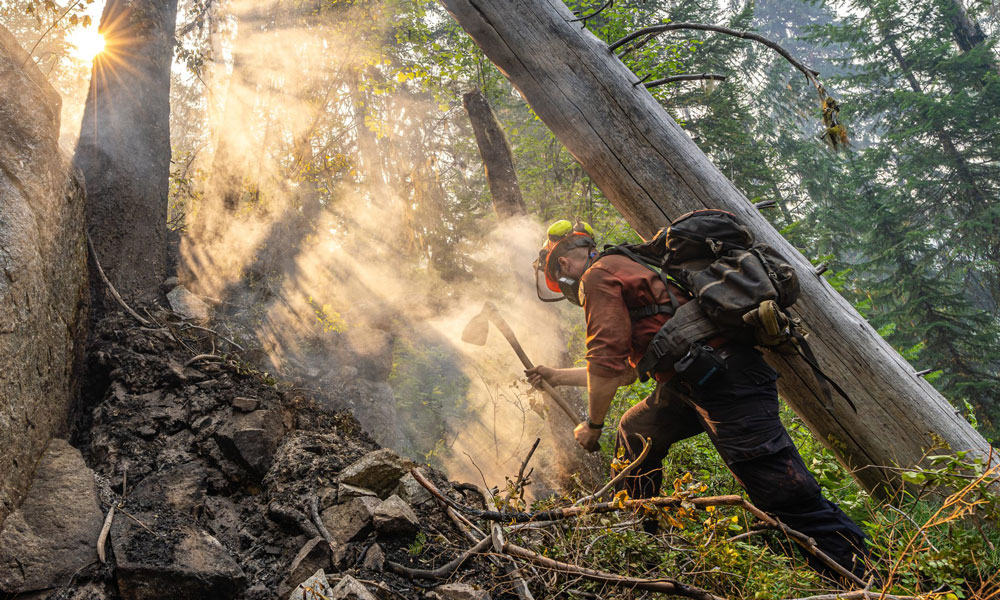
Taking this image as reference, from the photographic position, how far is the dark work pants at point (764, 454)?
7.16ft

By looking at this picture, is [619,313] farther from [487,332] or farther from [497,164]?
[497,164]

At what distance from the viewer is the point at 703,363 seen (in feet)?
8.05

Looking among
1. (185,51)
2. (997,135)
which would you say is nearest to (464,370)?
(185,51)

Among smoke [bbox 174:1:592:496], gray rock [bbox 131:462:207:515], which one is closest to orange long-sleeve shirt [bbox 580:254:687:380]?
smoke [bbox 174:1:592:496]

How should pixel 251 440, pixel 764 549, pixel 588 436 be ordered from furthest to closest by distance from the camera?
1. pixel 588 436
2. pixel 251 440
3. pixel 764 549

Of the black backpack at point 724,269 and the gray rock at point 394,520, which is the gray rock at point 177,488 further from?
the black backpack at point 724,269

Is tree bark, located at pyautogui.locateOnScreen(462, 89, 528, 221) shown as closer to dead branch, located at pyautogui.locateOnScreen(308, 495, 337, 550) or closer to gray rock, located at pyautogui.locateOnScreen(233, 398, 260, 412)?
gray rock, located at pyautogui.locateOnScreen(233, 398, 260, 412)

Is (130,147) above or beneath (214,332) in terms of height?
above

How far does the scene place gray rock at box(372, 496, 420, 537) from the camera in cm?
221

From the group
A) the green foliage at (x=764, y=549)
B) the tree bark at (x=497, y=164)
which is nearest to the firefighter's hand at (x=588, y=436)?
the green foliage at (x=764, y=549)

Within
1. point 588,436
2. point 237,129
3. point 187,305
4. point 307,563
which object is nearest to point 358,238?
point 237,129

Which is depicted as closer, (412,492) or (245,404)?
(412,492)

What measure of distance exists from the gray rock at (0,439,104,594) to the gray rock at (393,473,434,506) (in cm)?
130

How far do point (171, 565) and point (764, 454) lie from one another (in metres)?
2.61
